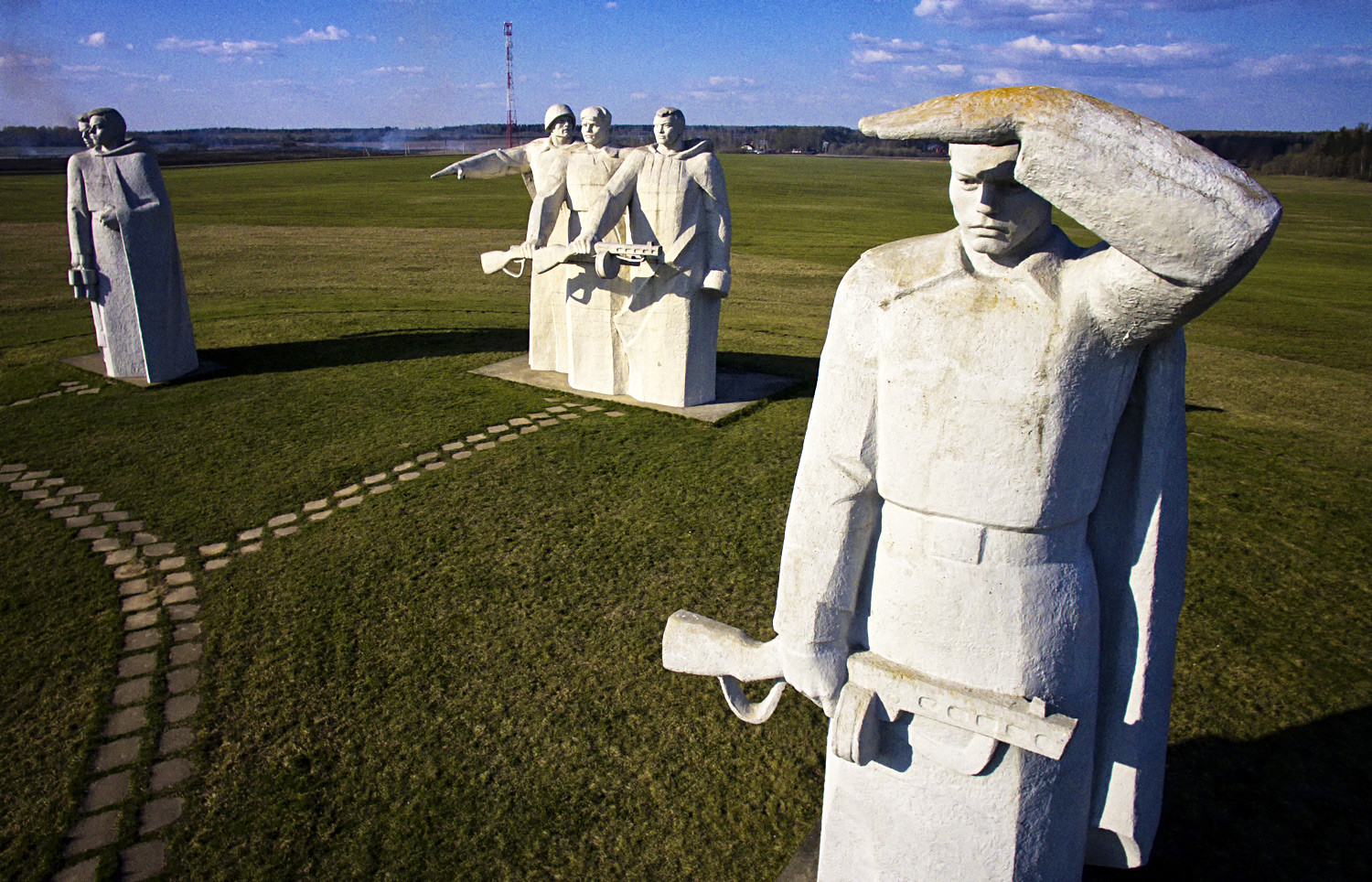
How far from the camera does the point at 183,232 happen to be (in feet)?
76.1

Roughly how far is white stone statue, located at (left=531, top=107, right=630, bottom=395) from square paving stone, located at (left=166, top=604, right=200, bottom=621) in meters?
4.73

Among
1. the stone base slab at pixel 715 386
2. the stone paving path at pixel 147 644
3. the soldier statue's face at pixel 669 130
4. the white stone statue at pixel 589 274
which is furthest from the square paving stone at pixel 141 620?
the soldier statue's face at pixel 669 130

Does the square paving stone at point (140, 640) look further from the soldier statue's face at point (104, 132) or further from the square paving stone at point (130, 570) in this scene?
the soldier statue's face at point (104, 132)

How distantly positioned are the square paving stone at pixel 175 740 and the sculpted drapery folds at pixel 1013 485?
Answer: 123 inches

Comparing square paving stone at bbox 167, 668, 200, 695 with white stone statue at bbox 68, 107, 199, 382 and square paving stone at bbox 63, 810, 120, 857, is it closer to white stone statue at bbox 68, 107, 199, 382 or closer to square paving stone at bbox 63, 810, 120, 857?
square paving stone at bbox 63, 810, 120, 857

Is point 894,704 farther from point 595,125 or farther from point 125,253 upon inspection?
point 125,253

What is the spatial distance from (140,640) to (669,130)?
19.4 feet

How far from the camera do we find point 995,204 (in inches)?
75.5

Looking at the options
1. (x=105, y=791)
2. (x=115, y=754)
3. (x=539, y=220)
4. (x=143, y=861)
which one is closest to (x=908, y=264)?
(x=143, y=861)

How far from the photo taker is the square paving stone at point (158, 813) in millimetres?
3756

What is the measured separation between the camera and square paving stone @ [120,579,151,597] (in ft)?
18.2

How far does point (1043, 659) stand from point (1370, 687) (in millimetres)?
3761

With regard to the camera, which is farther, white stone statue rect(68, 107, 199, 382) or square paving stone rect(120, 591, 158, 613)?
white stone statue rect(68, 107, 199, 382)

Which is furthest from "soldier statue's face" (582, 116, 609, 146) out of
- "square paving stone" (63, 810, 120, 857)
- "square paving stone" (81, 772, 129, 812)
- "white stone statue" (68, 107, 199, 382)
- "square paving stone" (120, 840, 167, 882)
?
"square paving stone" (120, 840, 167, 882)
